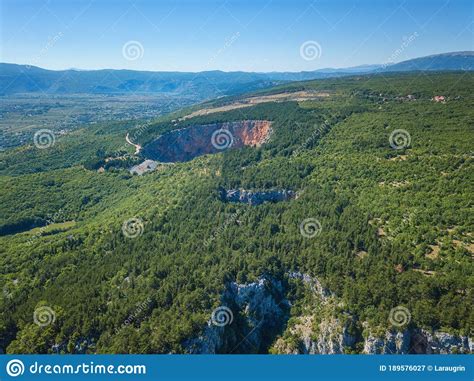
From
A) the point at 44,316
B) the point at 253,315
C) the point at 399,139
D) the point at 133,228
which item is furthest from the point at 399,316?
the point at 399,139

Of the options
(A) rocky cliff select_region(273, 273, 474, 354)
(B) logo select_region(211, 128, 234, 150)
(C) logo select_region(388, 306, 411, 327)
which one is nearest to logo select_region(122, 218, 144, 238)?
(A) rocky cliff select_region(273, 273, 474, 354)

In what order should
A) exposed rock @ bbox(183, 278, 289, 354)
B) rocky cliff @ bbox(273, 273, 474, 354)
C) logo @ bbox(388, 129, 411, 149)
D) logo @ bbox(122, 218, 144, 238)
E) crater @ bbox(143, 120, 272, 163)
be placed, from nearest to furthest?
1. rocky cliff @ bbox(273, 273, 474, 354)
2. exposed rock @ bbox(183, 278, 289, 354)
3. logo @ bbox(122, 218, 144, 238)
4. logo @ bbox(388, 129, 411, 149)
5. crater @ bbox(143, 120, 272, 163)

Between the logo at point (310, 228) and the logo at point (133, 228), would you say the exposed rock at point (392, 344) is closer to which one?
the logo at point (310, 228)

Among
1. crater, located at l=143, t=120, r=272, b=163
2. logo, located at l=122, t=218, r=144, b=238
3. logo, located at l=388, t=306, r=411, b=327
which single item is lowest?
logo, located at l=388, t=306, r=411, b=327

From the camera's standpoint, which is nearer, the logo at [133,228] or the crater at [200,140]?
the logo at [133,228]

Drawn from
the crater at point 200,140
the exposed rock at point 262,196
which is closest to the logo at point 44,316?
the exposed rock at point 262,196

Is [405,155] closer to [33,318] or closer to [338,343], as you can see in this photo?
[338,343]

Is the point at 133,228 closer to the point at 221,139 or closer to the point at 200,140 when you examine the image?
the point at 200,140

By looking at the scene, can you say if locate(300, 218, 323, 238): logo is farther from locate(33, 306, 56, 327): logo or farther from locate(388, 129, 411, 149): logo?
locate(33, 306, 56, 327): logo
